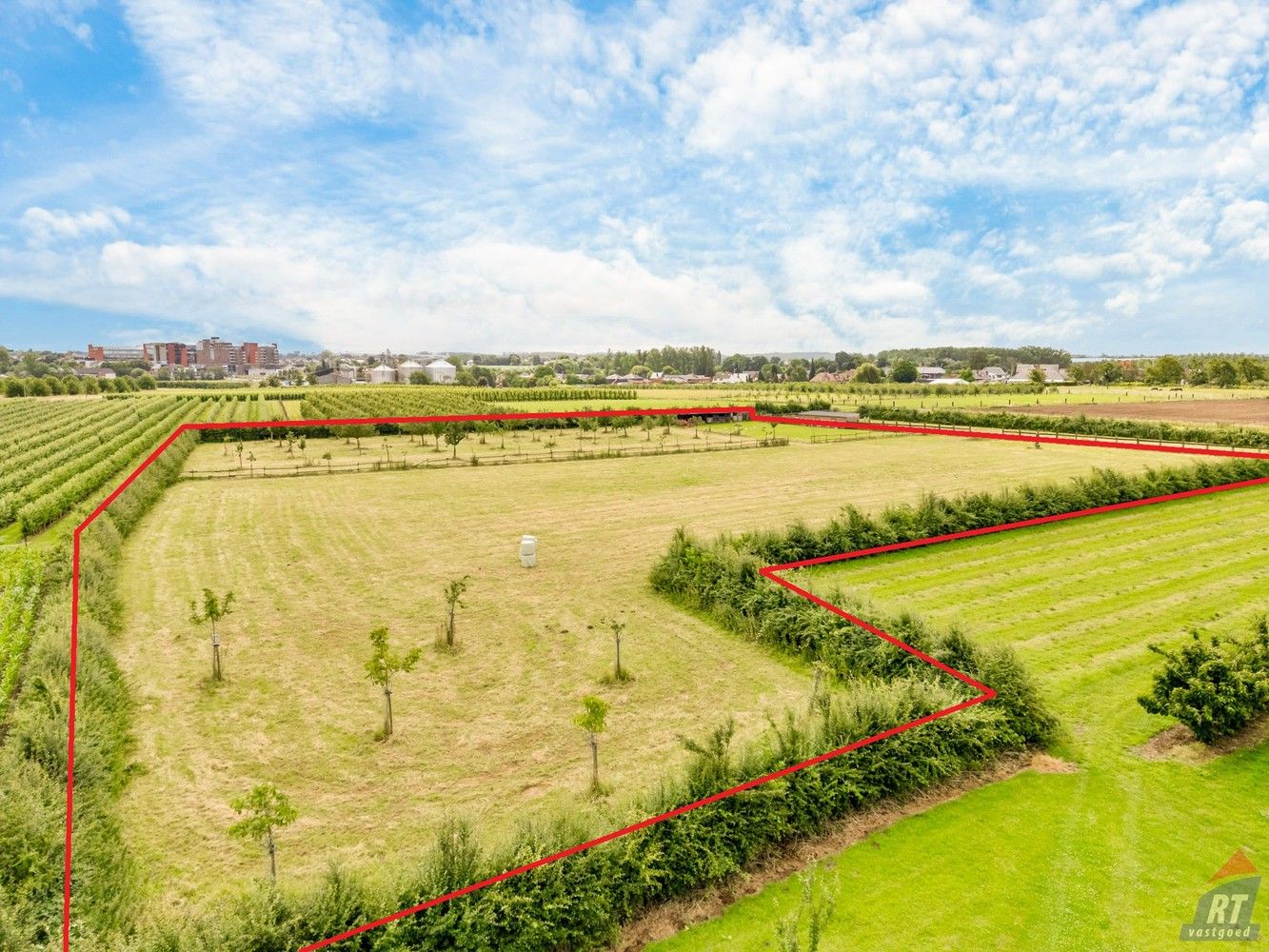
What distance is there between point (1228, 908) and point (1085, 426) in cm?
6248

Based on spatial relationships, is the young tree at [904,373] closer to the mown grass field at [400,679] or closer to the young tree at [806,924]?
the mown grass field at [400,679]

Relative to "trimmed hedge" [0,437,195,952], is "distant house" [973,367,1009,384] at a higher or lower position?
higher

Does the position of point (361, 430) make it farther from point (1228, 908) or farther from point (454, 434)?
point (1228, 908)

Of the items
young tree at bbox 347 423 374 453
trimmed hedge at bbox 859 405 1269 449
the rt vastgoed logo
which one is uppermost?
trimmed hedge at bbox 859 405 1269 449

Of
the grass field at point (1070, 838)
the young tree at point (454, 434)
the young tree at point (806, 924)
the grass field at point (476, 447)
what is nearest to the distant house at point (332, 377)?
the grass field at point (476, 447)

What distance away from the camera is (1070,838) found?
1034 centimetres

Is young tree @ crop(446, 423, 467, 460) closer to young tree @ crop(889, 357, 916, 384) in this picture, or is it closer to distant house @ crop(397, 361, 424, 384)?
distant house @ crop(397, 361, 424, 384)

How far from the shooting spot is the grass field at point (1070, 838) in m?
8.73

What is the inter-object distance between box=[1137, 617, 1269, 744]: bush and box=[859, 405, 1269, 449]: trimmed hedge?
50075 millimetres

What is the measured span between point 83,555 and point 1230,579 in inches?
1358

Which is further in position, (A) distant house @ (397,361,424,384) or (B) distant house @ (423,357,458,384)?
(B) distant house @ (423,357,458,384)

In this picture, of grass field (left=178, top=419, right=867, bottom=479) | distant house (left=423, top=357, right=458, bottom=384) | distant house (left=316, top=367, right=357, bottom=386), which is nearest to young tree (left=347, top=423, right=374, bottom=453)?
grass field (left=178, top=419, right=867, bottom=479)

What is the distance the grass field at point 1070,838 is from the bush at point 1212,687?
2.32 feet

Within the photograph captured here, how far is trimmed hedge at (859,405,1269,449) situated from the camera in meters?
51.7
